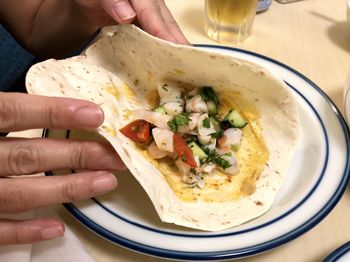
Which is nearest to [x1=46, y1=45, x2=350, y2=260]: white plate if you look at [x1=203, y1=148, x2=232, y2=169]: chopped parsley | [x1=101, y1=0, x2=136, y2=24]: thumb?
[x1=203, y1=148, x2=232, y2=169]: chopped parsley

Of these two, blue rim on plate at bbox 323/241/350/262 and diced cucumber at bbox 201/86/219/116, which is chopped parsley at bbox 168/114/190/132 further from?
blue rim on plate at bbox 323/241/350/262

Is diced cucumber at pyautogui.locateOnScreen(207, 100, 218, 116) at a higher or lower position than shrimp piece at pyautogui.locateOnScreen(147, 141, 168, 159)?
higher

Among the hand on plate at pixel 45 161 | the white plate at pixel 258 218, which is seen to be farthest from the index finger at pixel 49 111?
the white plate at pixel 258 218

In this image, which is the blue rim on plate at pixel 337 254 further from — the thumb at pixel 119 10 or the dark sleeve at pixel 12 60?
the dark sleeve at pixel 12 60

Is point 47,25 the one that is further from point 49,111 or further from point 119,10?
point 49,111

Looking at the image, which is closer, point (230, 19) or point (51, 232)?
point (51, 232)

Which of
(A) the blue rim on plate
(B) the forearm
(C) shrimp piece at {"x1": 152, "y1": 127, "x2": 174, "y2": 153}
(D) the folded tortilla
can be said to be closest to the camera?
(A) the blue rim on plate

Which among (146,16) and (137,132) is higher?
(146,16)

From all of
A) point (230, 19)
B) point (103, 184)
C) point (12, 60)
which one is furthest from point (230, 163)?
point (12, 60)
